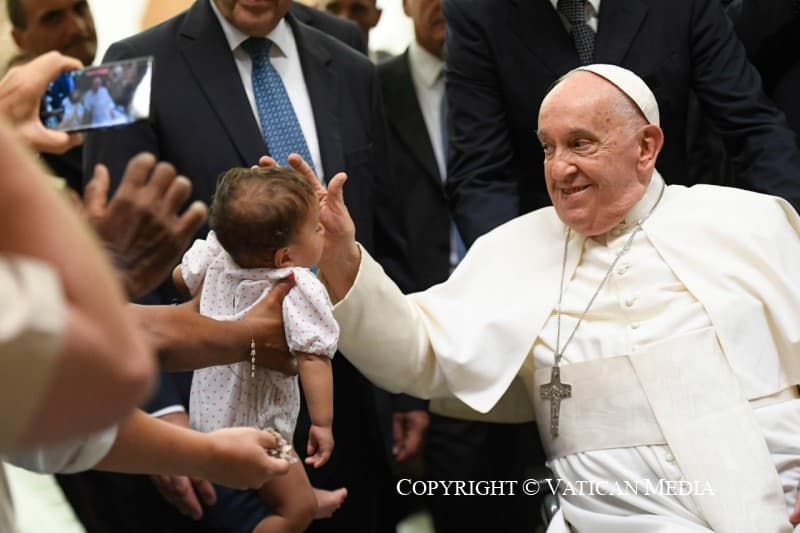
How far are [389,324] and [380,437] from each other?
66cm

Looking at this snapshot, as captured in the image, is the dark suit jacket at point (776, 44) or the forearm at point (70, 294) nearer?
the forearm at point (70, 294)

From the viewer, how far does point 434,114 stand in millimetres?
5895

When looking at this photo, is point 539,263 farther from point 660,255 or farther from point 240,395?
point 240,395

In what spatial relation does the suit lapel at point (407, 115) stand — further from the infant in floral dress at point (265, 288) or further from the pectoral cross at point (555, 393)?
the infant in floral dress at point (265, 288)

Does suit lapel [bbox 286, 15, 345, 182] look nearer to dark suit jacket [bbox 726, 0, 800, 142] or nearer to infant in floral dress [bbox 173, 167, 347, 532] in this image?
infant in floral dress [bbox 173, 167, 347, 532]

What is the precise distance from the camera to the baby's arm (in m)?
3.53

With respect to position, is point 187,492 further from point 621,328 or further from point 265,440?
point 621,328

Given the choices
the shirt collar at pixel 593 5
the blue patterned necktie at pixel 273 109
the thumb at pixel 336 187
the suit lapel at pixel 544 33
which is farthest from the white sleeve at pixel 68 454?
the shirt collar at pixel 593 5

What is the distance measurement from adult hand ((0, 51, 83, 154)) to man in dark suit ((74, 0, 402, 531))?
1369 millimetres

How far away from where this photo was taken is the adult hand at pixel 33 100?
273cm

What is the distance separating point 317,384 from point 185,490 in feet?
2.27

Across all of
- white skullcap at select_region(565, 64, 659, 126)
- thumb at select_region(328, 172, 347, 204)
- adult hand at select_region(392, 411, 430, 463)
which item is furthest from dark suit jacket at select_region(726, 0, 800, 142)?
thumb at select_region(328, 172, 347, 204)

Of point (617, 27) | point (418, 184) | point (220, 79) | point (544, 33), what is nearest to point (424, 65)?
point (418, 184)

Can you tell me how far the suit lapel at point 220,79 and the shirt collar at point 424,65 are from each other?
162cm
